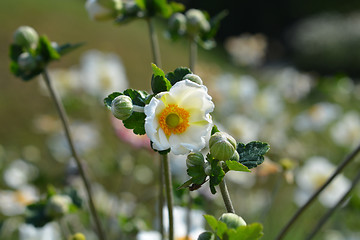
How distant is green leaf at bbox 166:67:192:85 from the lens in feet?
1.37

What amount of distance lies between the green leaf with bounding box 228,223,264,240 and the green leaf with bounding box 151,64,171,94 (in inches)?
5.6

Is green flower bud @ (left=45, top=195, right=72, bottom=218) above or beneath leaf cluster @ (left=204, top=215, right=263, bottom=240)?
beneath

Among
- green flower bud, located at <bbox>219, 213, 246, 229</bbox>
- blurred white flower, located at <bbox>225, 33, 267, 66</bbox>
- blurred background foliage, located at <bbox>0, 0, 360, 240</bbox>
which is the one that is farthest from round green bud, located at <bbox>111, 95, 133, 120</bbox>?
blurred white flower, located at <bbox>225, 33, 267, 66</bbox>

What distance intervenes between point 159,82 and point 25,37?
0.30m

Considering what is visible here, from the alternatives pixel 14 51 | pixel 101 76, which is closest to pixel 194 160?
pixel 14 51

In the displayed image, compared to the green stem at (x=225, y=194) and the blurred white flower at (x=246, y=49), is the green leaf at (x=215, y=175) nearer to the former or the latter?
the green stem at (x=225, y=194)

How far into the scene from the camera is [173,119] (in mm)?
428

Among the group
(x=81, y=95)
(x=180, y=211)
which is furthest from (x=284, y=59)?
(x=180, y=211)

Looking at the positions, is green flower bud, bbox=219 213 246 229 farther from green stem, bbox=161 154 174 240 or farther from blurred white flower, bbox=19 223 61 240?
blurred white flower, bbox=19 223 61 240

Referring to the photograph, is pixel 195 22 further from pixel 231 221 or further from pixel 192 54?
pixel 231 221

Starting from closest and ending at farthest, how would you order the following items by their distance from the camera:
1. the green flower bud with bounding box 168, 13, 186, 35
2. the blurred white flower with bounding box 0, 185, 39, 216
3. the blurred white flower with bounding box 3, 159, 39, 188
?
the green flower bud with bounding box 168, 13, 186, 35 < the blurred white flower with bounding box 0, 185, 39, 216 < the blurred white flower with bounding box 3, 159, 39, 188

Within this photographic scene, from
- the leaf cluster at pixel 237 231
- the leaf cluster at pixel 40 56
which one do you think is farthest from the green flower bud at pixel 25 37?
the leaf cluster at pixel 237 231

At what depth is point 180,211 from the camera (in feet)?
2.80

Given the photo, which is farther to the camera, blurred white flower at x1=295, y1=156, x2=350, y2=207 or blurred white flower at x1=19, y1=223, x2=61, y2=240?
blurred white flower at x1=295, y1=156, x2=350, y2=207
